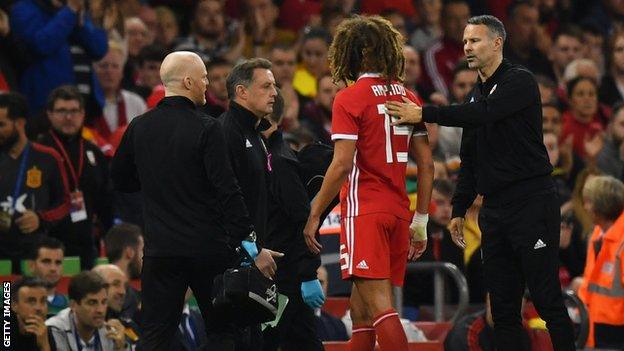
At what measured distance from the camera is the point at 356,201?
29.2 ft

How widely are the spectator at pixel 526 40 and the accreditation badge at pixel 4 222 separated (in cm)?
806

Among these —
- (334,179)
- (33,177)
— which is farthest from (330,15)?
(334,179)

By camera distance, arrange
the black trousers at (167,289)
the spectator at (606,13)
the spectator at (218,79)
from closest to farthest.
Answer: the black trousers at (167,289) → the spectator at (218,79) → the spectator at (606,13)

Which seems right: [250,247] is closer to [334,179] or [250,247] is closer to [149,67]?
[334,179]

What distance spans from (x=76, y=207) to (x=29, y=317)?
2.08 meters

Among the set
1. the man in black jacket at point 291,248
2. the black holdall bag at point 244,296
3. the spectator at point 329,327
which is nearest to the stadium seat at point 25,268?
the spectator at point 329,327

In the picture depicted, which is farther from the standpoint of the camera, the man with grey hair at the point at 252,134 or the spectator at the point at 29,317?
the spectator at the point at 29,317

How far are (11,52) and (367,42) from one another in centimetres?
557

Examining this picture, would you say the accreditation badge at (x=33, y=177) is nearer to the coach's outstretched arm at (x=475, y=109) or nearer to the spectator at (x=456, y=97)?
the coach's outstretched arm at (x=475, y=109)

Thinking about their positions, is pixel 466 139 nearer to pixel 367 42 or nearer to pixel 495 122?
pixel 495 122

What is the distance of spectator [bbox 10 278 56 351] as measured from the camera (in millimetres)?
10430

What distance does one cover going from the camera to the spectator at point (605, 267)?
1227 centimetres

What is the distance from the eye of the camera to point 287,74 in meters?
15.2

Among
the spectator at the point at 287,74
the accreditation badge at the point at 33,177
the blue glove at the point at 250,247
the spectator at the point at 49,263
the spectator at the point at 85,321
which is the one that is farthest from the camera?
the spectator at the point at 287,74
